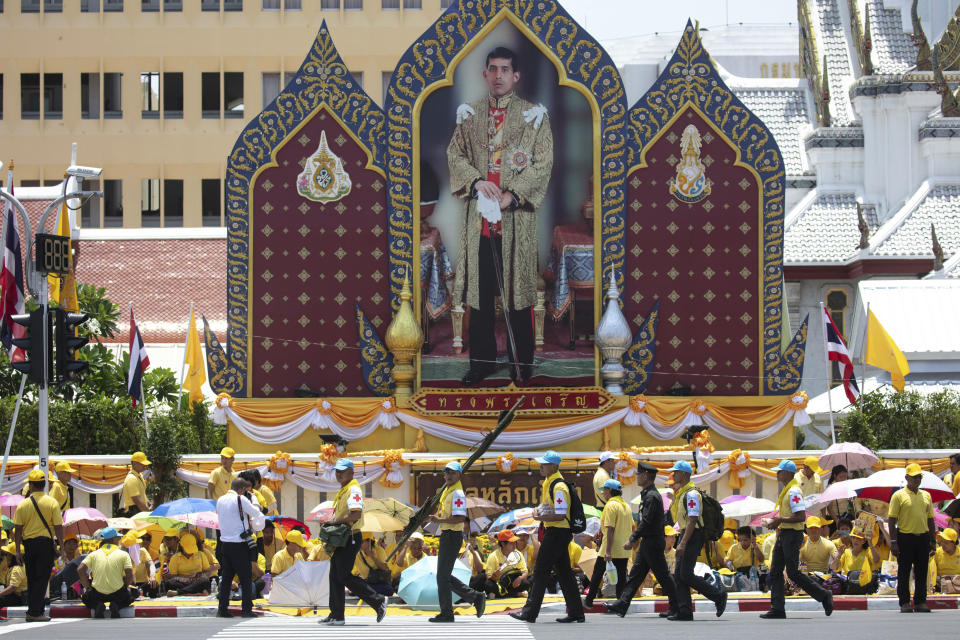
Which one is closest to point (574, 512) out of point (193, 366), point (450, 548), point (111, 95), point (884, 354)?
point (450, 548)

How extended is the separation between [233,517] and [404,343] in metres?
9.29

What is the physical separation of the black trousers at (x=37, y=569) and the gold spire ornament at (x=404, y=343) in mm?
9300

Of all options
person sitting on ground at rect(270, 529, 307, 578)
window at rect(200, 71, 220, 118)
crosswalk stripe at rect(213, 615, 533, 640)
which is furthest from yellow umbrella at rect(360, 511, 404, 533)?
window at rect(200, 71, 220, 118)

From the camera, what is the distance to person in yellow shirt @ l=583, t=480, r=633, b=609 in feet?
62.5

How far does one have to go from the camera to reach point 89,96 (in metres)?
60.7

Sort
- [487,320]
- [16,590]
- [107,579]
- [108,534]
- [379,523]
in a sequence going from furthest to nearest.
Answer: [487,320] < [379,523] < [16,590] < [108,534] < [107,579]

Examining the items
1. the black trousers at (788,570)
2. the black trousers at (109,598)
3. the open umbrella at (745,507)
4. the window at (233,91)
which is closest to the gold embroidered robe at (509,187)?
the open umbrella at (745,507)

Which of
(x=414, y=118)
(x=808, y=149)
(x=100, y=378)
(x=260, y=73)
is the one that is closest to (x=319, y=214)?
(x=414, y=118)

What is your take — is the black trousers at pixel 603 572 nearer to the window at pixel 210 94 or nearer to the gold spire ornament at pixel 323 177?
the gold spire ornament at pixel 323 177

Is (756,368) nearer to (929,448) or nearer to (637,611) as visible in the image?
(929,448)

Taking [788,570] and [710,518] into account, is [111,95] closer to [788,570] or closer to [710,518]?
[710,518]

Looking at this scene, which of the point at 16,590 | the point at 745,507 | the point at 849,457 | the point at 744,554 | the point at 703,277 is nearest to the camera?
the point at 16,590

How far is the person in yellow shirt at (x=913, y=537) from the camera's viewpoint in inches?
730

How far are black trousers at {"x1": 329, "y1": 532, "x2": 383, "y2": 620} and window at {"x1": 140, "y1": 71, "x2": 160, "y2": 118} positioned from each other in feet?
148
